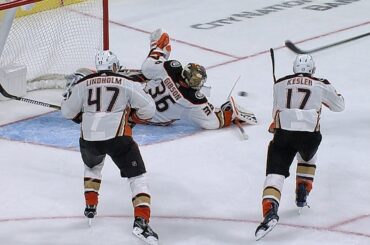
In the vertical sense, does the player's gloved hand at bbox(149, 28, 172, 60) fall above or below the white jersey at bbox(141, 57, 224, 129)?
above

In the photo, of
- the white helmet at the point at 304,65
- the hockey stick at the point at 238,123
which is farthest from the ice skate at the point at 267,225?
the hockey stick at the point at 238,123

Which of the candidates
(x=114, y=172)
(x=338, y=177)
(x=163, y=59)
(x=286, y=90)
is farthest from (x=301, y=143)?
(x=163, y=59)

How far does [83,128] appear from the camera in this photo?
16.2ft

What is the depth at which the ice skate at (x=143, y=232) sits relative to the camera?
4805 mm

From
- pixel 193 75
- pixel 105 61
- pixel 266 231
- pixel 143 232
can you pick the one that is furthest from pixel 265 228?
pixel 193 75

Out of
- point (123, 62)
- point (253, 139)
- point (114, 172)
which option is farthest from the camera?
point (123, 62)

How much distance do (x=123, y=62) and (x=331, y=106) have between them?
3174mm

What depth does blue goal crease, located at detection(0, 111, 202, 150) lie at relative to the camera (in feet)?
20.8

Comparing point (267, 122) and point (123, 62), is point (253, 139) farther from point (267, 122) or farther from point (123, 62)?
point (123, 62)

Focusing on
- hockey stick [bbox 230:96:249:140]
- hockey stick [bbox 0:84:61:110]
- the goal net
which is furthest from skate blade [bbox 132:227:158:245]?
the goal net

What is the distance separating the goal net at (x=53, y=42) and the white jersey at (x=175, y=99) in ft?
2.47

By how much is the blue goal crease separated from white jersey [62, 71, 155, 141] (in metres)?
1.30

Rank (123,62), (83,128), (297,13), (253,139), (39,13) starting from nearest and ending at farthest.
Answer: (83,128) < (253,139) < (39,13) < (123,62) < (297,13)

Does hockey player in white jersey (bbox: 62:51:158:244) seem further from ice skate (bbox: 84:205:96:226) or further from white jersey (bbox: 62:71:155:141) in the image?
ice skate (bbox: 84:205:96:226)
